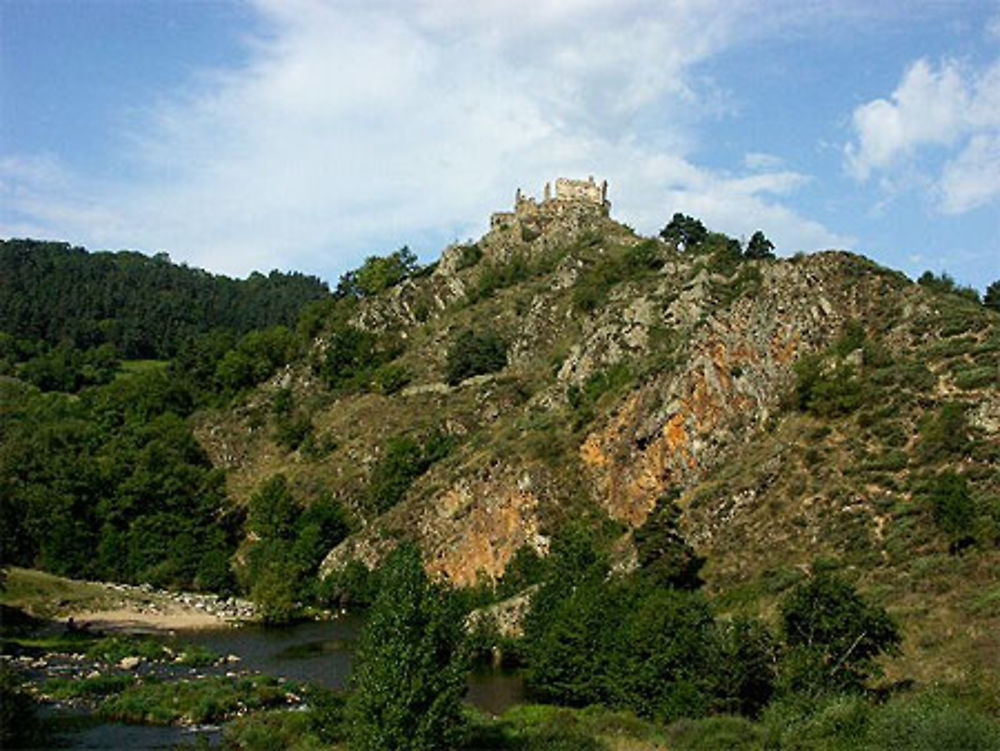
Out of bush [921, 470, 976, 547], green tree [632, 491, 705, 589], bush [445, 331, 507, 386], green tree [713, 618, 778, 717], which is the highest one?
bush [445, 331, 507, 386]

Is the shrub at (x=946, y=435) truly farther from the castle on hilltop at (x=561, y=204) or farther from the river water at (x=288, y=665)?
the castle on hilltop at (x=561, y=204)

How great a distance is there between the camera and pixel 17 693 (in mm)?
41812

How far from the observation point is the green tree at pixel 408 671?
102 ft

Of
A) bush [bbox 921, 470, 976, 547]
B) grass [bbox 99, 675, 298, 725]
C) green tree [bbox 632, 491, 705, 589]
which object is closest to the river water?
grass [bbox 99, 675, 298, 725]

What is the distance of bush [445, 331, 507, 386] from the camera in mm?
111438

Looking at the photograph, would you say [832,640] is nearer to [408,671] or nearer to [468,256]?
[408,671]

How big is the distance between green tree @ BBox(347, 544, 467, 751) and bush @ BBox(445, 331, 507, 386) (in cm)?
7689

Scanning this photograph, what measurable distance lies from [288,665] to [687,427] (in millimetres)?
34839

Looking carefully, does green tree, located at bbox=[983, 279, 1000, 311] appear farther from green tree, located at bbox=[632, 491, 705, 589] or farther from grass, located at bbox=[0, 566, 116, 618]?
grass, located at bbox=[0, 566, 116, 618]

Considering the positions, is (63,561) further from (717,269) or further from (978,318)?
(978,318)

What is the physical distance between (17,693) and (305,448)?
6700 cm

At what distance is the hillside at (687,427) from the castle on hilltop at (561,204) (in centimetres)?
1931

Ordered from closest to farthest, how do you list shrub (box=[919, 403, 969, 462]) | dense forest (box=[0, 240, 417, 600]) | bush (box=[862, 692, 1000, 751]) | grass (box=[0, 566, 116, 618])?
1. bush (box=[862, 692, 1000, 751])
2. shrub (box=[919, 403, 969, 462])
3. grass (box=[0, 566, 116, 618])
4. dense forest (box=[0, 240, 417, 600])

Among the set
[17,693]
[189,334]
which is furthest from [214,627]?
[189,334]
